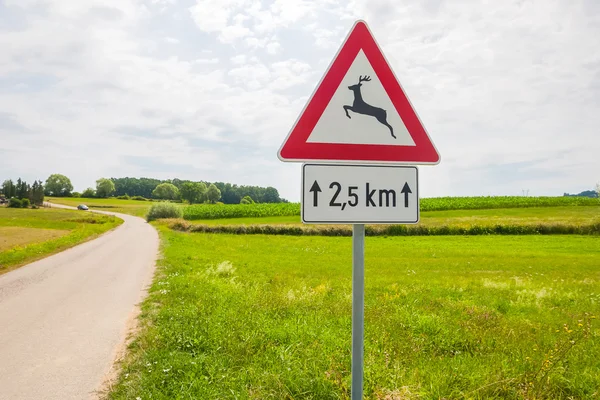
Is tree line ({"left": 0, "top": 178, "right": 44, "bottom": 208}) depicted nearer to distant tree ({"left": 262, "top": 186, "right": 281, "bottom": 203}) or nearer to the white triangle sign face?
distant tree ({"left": 262, "top": 186, "right": 281, "bottom": 203})

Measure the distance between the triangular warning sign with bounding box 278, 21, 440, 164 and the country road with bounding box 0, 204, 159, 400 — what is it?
3824 millimetres

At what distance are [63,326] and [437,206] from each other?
6012 cm

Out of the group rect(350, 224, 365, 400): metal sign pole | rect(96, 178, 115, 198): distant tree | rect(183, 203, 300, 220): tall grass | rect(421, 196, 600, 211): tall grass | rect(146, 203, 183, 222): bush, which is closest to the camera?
rect(350, 224, 365, 400): metal sign pole

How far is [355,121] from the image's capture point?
248 centimetres

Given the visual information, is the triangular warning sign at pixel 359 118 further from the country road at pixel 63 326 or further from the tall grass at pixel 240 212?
the tall grass at pixel 240 212

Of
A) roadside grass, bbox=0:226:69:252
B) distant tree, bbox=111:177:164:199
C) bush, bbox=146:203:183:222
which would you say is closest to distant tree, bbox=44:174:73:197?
distant tree, bbox=111:177:164:199

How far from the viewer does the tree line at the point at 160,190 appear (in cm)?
10862

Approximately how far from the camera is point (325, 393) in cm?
346

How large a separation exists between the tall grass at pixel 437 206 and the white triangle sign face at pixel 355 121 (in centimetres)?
6008

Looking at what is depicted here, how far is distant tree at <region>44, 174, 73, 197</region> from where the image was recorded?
130125mm

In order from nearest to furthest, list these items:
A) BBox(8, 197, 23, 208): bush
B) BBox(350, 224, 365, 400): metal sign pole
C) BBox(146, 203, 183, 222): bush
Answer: BBox(350, 224, 365, 400): metal sign pole
BBox(146, 203, 183, 222): bush
BBox(8, 197, 23, 208): bush

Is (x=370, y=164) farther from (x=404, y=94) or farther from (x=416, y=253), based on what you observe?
(x=416, y=253)

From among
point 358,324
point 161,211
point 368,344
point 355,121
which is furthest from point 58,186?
point 358,324

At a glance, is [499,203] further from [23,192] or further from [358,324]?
[23,192]
